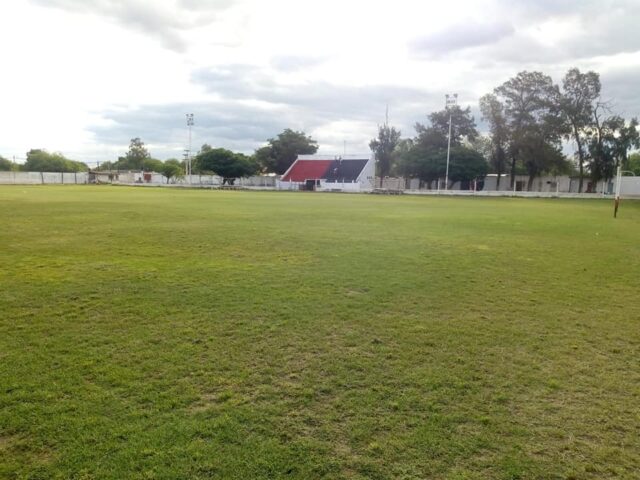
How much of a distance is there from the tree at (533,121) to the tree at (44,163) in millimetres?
83650

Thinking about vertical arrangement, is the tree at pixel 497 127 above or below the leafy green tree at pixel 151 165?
above

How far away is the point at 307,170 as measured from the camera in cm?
8362

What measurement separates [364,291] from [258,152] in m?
90.5

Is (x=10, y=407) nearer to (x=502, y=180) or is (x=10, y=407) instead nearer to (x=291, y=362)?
(x=291, y=362)

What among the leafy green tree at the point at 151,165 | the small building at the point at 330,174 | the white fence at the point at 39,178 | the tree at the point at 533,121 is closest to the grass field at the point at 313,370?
the tree at the point at 533,121

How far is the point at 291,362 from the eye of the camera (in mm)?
4594

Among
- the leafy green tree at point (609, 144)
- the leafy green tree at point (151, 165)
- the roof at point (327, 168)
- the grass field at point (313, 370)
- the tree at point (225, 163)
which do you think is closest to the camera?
the grass field at point (313, 370)

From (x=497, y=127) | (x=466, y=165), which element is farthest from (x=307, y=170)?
(x=497, y=127)

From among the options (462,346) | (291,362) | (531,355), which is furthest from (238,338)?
(531,355)

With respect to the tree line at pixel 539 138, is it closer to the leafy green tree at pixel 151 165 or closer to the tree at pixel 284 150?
the tree at pixel 284 150

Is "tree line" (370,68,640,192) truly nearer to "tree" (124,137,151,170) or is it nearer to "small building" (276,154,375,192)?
"small building" (276,154,375,192)

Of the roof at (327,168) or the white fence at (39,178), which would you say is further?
the roof at (327,168)

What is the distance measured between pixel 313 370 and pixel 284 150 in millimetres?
89708

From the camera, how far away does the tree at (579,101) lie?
60.1m
